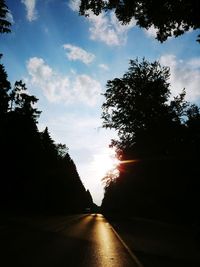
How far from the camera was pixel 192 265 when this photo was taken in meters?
11.5

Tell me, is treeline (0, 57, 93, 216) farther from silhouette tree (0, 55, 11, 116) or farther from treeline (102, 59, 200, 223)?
treeline (102, 59, 200, 223)

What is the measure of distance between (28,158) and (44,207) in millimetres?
22785

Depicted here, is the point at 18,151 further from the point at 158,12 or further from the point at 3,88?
the point at 158,12

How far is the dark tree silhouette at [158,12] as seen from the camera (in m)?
17.0

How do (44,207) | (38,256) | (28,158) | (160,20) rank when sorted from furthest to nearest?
(44,207) < (28,158) < (160,20) < (38,256)

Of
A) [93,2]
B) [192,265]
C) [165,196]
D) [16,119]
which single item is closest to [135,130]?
[165,196]

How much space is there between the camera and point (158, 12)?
1777cm

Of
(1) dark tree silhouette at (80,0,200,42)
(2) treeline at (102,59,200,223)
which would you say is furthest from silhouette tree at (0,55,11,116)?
(1) dark tree silhouette at (80,0,200,42)

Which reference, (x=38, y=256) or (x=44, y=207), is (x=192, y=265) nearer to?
(x=38, y=256)

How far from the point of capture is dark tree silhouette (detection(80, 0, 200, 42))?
55.9 feet

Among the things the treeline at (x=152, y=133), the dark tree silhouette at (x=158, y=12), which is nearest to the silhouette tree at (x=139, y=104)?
A: the treeline at (x=152, y=133)

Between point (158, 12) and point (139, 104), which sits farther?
point (139, 104)

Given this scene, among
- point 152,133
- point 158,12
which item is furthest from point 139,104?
point 158,12

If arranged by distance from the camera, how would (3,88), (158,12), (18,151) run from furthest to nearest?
(18,151) < (3,88) < (158,12)
